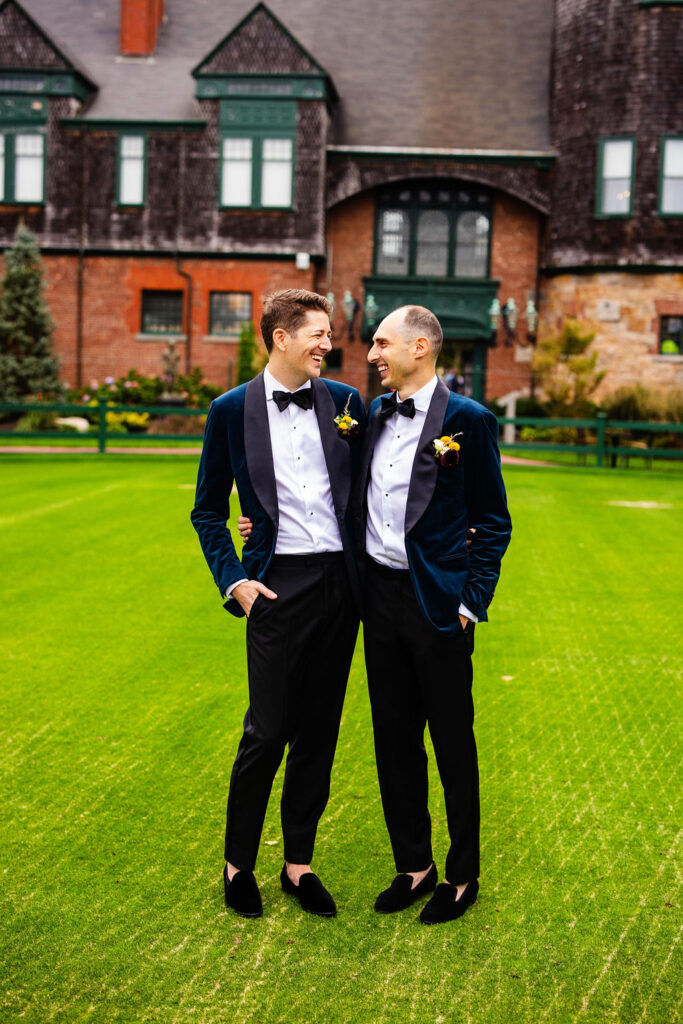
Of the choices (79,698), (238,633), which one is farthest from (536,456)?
(79,698)

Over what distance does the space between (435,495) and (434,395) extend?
35 centimetres

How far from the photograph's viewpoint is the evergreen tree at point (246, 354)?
2827 centimetres

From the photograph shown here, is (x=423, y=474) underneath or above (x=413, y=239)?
underneath

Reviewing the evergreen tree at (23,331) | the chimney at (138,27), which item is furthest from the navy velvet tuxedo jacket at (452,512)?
the chimney at (138,27)

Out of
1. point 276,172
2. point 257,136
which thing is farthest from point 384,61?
point 276,172

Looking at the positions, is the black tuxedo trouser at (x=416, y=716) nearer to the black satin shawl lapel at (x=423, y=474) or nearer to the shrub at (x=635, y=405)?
the black satin shawl lapel at (x=423, y=474)

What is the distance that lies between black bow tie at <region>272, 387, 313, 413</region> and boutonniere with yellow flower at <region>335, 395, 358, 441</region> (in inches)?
4.6

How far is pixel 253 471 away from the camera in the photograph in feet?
12.8

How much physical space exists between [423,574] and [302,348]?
0.87 m

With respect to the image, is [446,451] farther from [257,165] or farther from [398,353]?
[257,165]

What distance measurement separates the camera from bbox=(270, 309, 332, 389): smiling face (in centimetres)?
385

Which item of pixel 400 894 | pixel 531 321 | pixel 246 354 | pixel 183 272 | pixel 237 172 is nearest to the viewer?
pixel 400 894

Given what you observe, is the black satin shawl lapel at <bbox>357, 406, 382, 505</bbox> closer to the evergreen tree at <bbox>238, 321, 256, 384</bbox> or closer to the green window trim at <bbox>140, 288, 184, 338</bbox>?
the evergreen tree at <bbox>238, 321, 256, 384</bbox>

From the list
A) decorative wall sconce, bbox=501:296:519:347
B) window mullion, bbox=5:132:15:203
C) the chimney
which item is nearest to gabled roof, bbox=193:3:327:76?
the chimney
